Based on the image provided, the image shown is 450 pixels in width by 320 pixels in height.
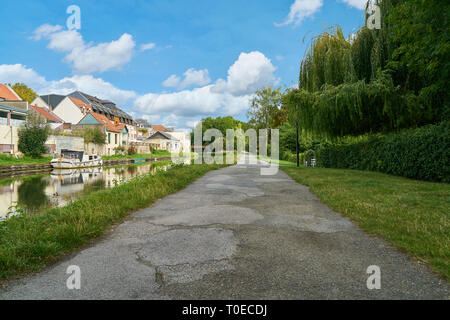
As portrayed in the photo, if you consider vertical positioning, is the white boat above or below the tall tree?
below

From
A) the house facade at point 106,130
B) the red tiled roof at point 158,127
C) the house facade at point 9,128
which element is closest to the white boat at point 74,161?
the house facade at point 9,128

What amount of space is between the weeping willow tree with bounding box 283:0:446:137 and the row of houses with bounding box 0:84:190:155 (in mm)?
27726

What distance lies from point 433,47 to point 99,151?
41403 mm

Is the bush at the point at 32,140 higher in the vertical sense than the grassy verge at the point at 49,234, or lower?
higher

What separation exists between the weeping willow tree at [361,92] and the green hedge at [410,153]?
93 centimetres

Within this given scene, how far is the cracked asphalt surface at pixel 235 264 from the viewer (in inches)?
94.7

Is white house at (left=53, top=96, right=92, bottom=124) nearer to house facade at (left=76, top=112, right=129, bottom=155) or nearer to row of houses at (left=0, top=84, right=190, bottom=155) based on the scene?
row of houses at (left=0, top=84, right=190, bottom=155)

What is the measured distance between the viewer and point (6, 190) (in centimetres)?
1312

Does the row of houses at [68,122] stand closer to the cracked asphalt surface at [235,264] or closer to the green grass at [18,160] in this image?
the green grass at [18,160]

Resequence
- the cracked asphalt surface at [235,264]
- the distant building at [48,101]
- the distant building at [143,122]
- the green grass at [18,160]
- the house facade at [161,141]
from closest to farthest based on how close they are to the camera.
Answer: the cracked asphalt surface at [235,264], the green grass at [18,160], the distant building at [48,101], the house facade at [161,141], the distant building at [143,122]

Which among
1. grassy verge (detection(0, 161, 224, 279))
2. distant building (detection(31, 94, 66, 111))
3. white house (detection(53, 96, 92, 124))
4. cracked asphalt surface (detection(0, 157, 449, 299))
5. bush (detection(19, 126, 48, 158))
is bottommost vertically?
cracked asphalt surface (detection(0, 157, 449, 299))

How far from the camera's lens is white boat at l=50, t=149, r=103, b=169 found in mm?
26703

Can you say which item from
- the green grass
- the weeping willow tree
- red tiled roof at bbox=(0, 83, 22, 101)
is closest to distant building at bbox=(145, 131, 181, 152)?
red tiled roof at bbox=(0, 83, 22, 101)
